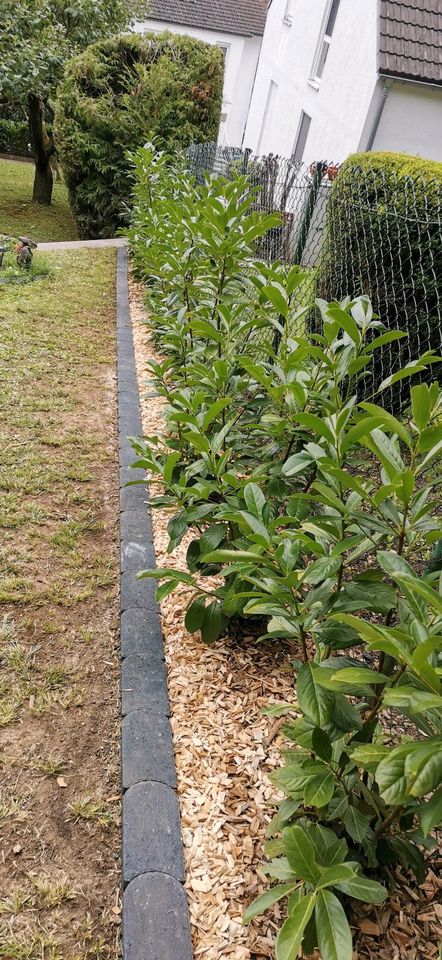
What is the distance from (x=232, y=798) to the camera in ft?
6.35

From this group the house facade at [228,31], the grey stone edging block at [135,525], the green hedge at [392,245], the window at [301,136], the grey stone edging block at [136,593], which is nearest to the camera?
the grey stone edging block at [136,593]

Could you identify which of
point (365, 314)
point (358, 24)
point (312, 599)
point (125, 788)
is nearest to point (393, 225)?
point (365, 314)

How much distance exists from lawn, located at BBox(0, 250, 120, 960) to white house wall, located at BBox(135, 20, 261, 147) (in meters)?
24.7

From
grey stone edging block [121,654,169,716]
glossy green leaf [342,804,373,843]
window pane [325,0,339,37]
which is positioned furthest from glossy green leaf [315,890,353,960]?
window pane [325,0,339,37]

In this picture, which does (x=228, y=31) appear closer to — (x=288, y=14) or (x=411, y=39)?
(x=288, y=14)

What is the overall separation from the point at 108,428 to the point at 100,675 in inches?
92.3

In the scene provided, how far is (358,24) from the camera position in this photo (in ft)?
32.2

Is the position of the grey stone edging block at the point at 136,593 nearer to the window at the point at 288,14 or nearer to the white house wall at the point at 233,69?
the window at the point at 288,14

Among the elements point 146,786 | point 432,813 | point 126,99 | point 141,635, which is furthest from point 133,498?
point 126,99

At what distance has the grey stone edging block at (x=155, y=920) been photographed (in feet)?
5.03

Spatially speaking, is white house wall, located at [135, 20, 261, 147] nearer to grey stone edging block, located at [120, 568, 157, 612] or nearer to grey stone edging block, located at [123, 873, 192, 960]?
grey stone edging block, located at [120, 568, 157, 612]

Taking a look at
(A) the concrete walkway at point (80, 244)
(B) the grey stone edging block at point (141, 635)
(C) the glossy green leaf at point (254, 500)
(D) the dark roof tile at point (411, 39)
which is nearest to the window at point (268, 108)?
(A) the concrete walkway at point (80, 244)

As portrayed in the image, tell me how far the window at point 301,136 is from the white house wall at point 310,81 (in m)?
0.13

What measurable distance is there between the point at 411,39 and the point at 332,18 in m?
4.31
